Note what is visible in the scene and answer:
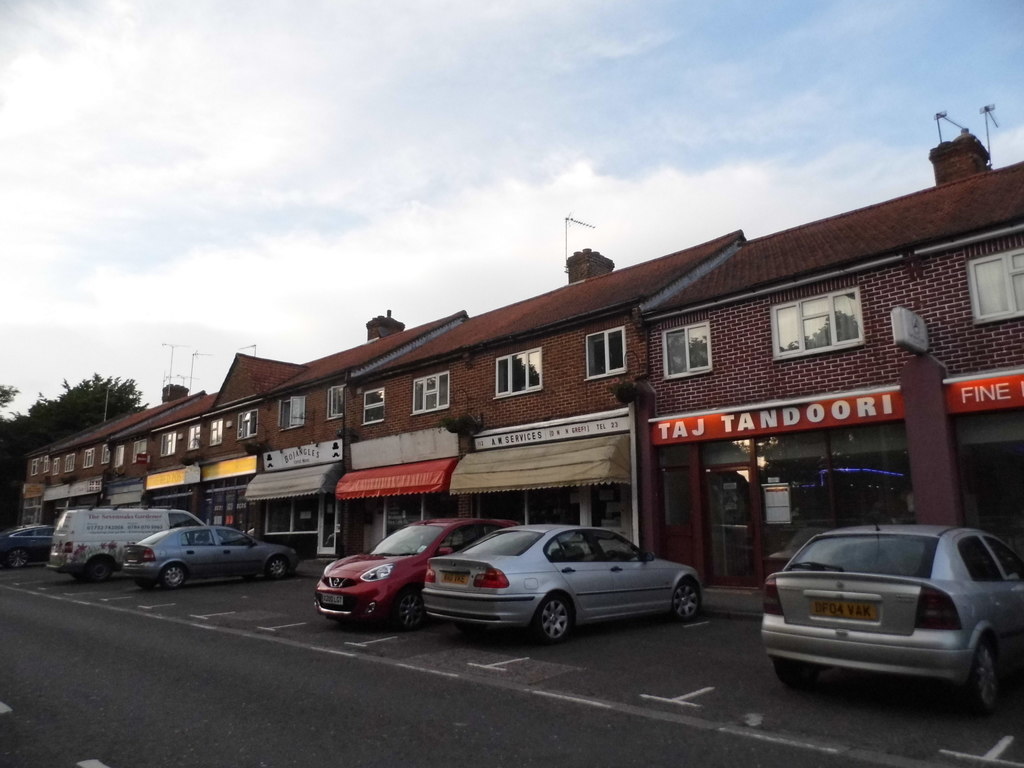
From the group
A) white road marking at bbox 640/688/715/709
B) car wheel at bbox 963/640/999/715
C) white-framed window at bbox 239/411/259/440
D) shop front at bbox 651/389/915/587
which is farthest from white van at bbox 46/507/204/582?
car wheel at bbox 963/640/999/715

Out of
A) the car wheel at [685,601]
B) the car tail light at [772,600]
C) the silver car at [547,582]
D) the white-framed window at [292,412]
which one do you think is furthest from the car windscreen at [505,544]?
the white-framed window at [292,412]

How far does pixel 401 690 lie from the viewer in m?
7.14

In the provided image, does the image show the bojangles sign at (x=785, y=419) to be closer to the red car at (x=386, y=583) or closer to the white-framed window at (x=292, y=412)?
the red car at (x=386, y=583)

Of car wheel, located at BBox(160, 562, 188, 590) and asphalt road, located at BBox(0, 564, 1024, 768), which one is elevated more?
car wheel, located at BBox(160, 562, 188, 590)

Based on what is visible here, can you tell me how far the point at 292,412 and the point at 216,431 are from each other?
6.56 m

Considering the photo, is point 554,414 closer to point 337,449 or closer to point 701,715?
point 337,449

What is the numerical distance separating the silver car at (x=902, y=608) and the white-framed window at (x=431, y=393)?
50.4 ft

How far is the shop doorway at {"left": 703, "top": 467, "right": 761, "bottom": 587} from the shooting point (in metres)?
14.5

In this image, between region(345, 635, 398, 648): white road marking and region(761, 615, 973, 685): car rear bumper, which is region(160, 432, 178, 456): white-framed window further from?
region(761, 615, 973, 685): car rear bumper

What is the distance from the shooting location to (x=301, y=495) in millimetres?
25172

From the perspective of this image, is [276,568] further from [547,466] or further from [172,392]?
[172,392]

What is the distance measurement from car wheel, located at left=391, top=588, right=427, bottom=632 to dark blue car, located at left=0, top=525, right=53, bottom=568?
2046cm

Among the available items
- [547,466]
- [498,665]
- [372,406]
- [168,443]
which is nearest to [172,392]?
[168,443]

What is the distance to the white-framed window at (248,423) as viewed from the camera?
2980cm
